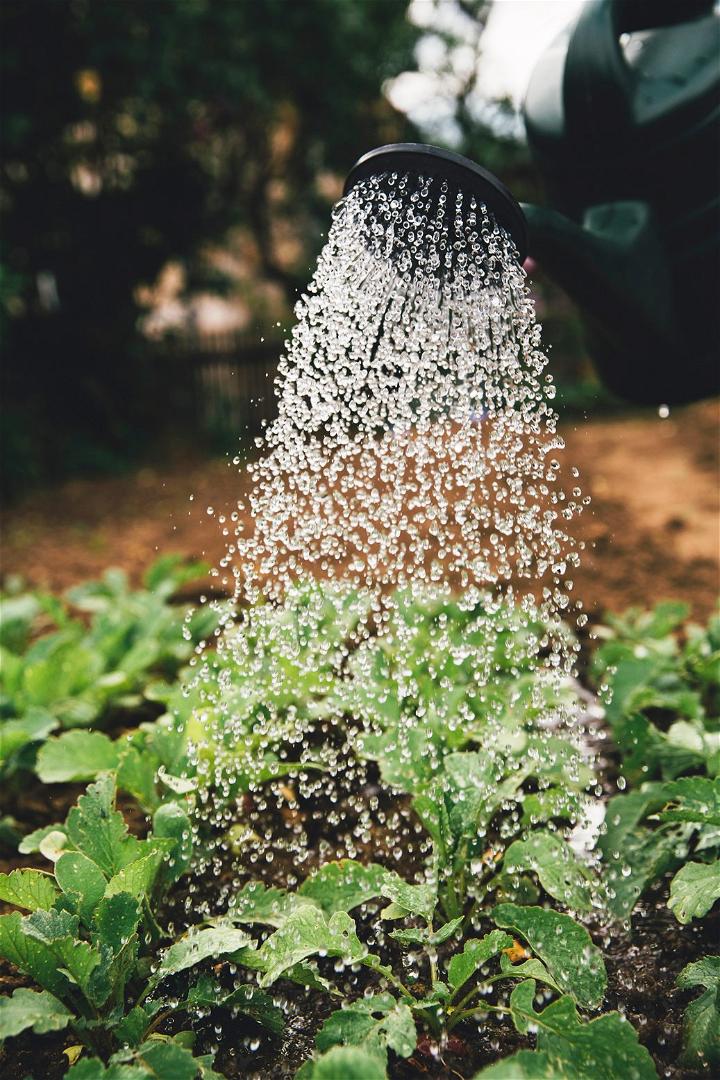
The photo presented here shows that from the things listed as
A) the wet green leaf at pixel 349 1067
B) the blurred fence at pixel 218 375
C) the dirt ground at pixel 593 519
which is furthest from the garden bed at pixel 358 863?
the blurred fence at pixel 218 375

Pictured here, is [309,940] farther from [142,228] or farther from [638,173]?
[142,228]

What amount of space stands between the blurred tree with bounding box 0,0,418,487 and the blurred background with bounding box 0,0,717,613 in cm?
2

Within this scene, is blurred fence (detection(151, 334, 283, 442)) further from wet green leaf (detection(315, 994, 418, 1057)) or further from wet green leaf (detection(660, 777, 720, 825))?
wet green leaf (detection(315, 994, 418, 1057))

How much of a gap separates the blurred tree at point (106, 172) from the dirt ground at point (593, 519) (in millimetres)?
783

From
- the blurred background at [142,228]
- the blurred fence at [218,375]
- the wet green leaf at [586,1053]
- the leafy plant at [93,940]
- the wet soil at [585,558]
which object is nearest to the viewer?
the wet green leaf at [586,1053]

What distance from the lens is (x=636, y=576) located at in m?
3.74

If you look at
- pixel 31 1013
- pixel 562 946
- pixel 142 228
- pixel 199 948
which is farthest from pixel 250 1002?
pixel 142 228

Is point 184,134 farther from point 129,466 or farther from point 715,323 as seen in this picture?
point 715,323

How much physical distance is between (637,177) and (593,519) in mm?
3289

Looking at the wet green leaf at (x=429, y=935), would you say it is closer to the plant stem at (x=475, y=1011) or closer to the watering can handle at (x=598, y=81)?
the plant stem at (x=475, y=1011)

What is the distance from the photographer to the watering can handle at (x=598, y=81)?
1.57 metres

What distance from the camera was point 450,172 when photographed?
1.32 m

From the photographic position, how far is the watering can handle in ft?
5.15

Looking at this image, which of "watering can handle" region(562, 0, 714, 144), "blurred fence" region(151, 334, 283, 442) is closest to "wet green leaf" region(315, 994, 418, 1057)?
"watering can handle" region(562, 0, 714, 144)
